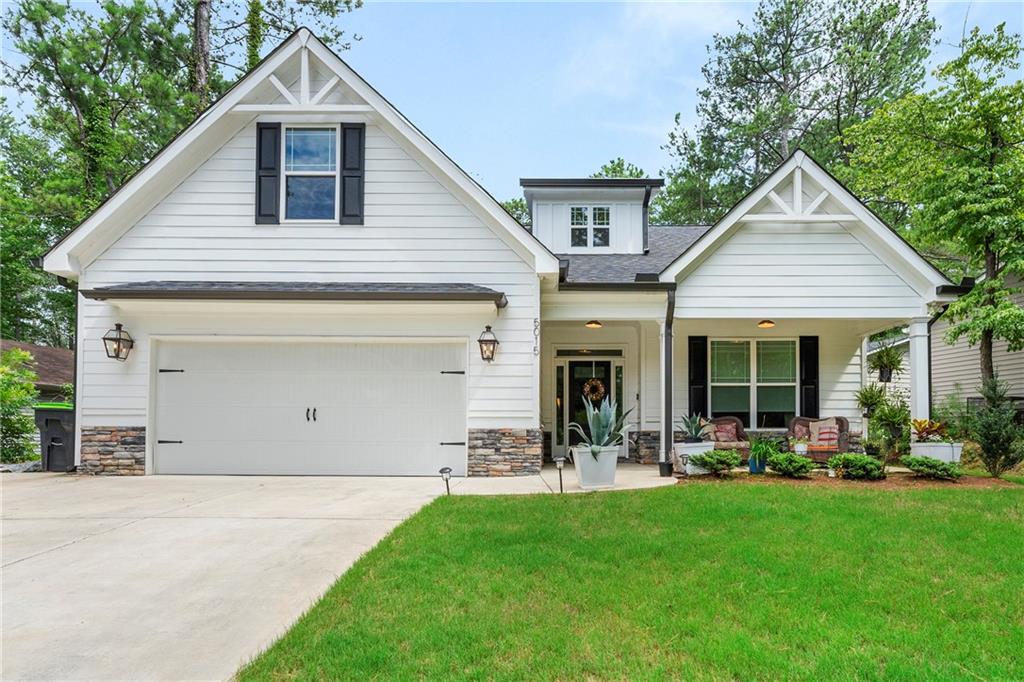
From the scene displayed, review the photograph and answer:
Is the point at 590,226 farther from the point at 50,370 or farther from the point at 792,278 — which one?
the point at 50,370

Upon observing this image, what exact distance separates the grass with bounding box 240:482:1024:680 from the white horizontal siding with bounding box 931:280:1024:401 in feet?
37.7

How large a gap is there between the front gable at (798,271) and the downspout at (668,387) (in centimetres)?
23

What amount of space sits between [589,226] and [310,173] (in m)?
6.00

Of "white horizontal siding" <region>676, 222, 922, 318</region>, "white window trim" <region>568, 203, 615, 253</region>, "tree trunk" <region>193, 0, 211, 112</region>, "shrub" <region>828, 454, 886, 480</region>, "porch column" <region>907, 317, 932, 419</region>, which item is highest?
"tree trunk" <region>193, 0, 211, 112</region>

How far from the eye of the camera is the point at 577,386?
12.2 m

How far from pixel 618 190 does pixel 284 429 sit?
8254mm

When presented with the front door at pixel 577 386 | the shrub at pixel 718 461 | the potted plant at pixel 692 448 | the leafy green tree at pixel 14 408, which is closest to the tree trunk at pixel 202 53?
the leafy green tree at pixel 14 408

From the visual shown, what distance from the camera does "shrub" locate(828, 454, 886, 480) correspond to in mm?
8148

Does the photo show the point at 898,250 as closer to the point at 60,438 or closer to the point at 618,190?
the point at 618,190

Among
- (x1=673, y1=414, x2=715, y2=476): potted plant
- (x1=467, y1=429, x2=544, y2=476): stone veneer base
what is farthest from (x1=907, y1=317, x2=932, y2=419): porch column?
(x1=467, y1=429, x2=544, y2=476): stone veneer base

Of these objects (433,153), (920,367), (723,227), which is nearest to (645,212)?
(723,227)

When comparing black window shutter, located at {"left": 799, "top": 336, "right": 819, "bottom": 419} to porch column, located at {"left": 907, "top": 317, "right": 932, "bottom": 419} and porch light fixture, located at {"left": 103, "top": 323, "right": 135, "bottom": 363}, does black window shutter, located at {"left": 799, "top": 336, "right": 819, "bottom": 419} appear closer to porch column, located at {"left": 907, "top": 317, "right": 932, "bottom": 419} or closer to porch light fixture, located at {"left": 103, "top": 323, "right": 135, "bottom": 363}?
porch column, located at {"left": 907, "top": 317, "right": 932, "bottom": 419}

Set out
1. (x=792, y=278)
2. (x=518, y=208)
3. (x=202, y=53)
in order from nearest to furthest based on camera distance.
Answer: (x=792, y=278)
(x=202, y=53)
(x=518, y=208)

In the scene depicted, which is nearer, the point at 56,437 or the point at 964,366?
the point at 56,437
